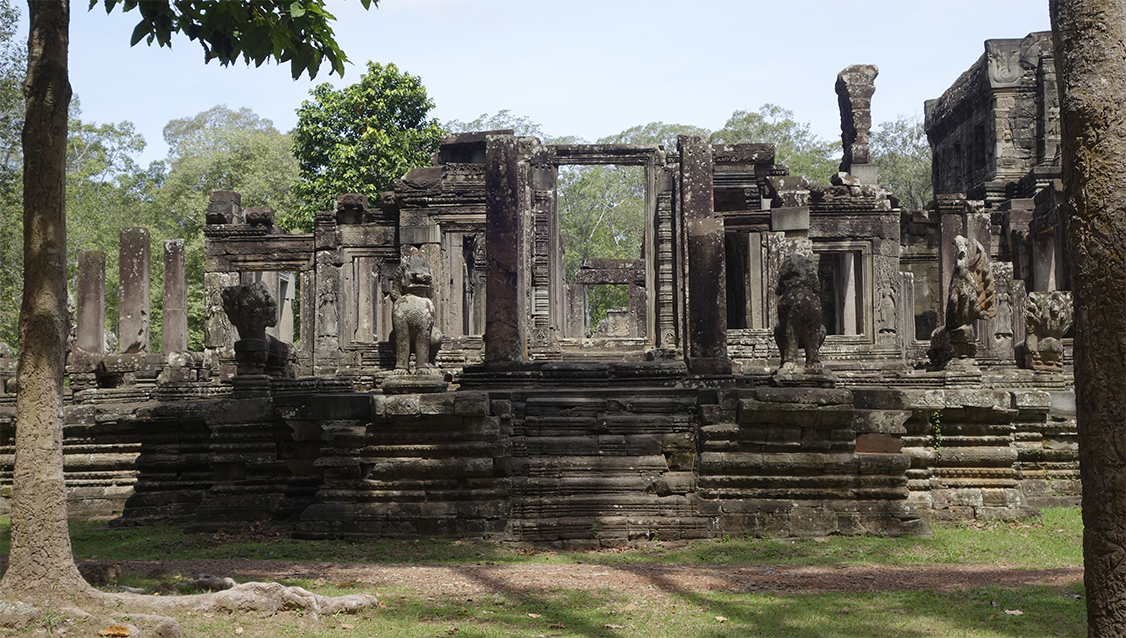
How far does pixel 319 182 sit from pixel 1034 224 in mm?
19997

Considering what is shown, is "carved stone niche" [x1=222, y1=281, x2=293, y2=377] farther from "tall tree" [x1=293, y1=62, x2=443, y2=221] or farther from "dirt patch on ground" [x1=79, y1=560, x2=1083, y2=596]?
"tall tree" [x1=293, y1=62, x2=443, y2=221]

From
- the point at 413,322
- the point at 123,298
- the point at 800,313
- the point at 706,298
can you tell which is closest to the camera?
the point at 800,313

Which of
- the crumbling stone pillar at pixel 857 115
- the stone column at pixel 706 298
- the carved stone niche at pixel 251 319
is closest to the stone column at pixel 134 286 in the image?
the carved stone niche at pixel 251 319

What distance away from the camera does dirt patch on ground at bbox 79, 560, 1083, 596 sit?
6355 mm

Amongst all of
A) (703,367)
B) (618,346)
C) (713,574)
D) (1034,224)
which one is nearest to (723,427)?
(713,574)

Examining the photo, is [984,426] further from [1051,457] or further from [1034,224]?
[1034,224]

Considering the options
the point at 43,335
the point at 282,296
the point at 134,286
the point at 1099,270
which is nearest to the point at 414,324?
the point at 43,335

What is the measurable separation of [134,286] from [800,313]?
16811 millimetres

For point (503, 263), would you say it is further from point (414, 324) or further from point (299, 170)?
point (299, 170)

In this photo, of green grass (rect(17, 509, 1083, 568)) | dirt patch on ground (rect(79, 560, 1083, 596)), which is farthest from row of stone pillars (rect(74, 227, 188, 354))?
dirt patch on ground (rect(79, 560, 1083, 596))

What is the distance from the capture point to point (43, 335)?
5.37 metres

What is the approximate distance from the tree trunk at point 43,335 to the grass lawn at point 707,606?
0.50 meters

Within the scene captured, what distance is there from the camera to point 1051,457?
10.1 m

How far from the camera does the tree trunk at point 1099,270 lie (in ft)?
12.3
